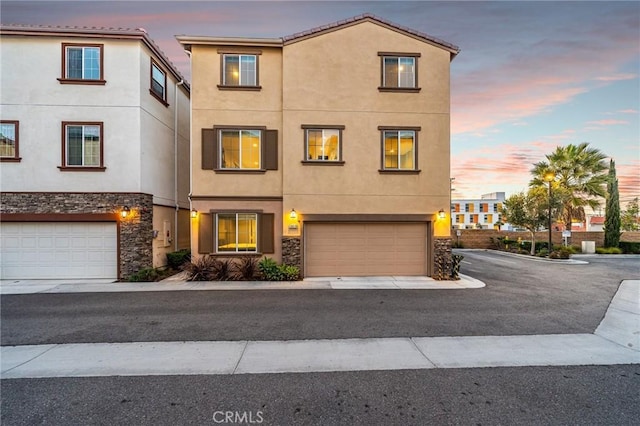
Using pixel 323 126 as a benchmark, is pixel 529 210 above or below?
below

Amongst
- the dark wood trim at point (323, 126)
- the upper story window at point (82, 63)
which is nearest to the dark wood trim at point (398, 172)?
the dark wood trim at point (323, 126)

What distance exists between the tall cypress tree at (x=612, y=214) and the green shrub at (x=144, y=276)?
106 ft

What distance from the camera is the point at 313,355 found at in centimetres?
499

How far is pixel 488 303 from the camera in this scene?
839 centimetres

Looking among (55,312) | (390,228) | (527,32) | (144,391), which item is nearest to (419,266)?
(390,228)

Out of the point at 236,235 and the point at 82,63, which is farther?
the point at 236,235

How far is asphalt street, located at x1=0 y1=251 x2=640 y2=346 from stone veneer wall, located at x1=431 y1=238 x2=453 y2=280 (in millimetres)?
1703

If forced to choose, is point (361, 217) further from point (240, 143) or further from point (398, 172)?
point (240, 143)

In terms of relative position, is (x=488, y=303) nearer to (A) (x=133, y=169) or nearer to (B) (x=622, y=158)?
(A) (x=133, y=169)

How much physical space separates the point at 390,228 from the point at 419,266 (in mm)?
2133

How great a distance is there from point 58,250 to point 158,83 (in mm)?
8479

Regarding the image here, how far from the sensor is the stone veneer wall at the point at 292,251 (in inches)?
463

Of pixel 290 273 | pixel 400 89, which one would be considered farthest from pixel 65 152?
pixel 400 89

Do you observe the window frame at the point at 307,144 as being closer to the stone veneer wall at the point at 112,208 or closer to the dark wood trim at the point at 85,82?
the stone veneer wall at the point at 112,208
